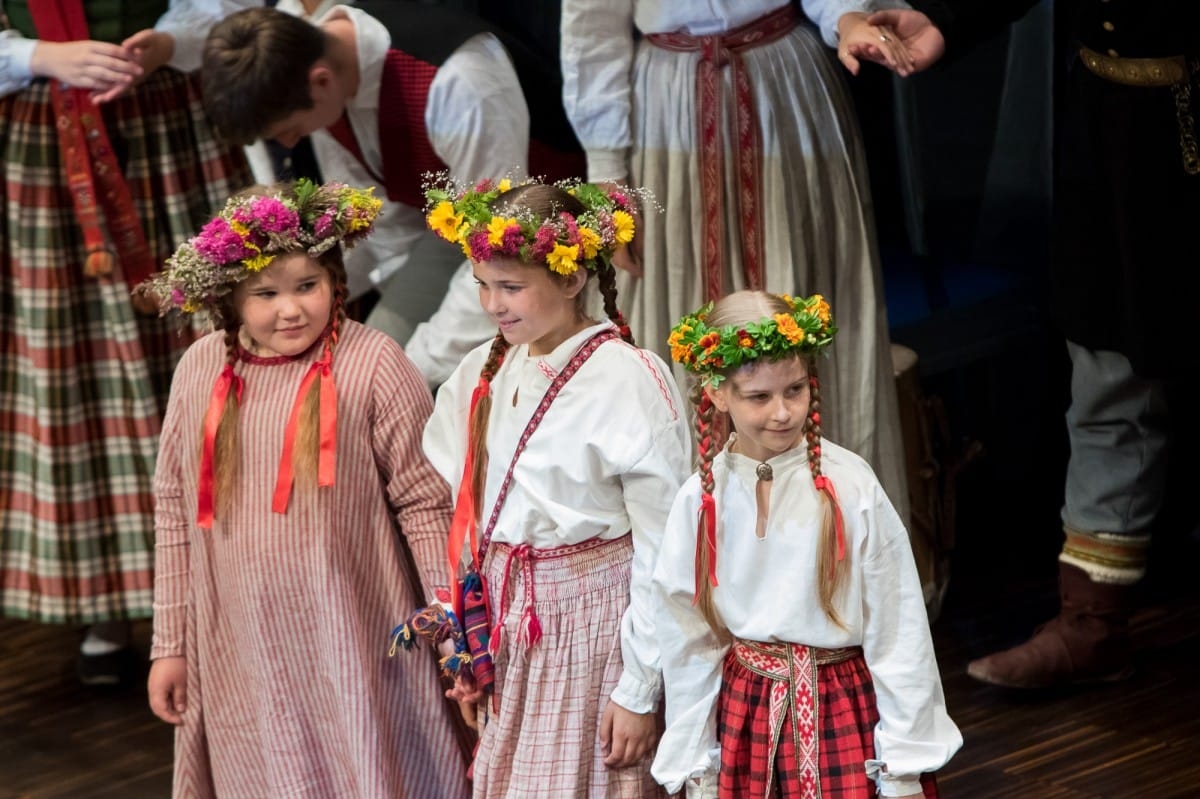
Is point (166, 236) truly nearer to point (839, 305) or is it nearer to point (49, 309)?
point (49, 309)

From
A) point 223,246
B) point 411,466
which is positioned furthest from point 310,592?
point 223,246

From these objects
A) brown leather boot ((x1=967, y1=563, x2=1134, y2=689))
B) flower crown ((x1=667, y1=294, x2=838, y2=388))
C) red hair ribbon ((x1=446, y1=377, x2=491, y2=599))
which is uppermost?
flower crown ((x1=667, y1=294, x2=838, y2=388))

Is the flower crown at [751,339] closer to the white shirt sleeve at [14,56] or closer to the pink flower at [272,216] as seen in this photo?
the pink flower at [272,216]

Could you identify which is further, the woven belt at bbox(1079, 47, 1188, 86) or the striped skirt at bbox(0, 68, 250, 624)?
the striped skirt at bbox(0, 68, 250, 624)

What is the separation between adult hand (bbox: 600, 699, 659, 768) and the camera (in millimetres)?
2957

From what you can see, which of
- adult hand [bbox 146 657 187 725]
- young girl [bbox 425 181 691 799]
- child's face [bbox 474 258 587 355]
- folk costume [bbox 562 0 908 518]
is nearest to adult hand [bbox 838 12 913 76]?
folk costume [bbox 562 0 908 518]

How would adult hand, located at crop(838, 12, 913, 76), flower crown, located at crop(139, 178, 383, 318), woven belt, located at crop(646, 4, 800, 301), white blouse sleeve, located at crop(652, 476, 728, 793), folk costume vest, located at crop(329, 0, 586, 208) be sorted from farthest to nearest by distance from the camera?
folk costume vest, located at crop(329, 0, 586, 208), woven belt, located at crop(646, 4, 800, 301), adult hand, located at crop(838, 12, 913, 76), flower crown, located at crop(139, 178, 383, 318), white blouse sleeve, located at crop(652, 476, 728, 793)

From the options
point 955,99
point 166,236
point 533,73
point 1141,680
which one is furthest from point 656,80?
point 1141,680

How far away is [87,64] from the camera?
164 inches

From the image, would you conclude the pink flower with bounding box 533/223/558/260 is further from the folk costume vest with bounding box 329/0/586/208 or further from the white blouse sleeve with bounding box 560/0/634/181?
the folk costume vest with bounding box 329/0/586/208

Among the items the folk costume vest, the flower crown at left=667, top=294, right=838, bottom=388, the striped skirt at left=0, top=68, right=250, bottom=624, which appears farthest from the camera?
the striped skirt at left=0, top=68, right=250, bottom=624

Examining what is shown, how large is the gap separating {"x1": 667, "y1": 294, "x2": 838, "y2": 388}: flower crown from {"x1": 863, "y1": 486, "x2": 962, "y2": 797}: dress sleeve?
10.2 inches

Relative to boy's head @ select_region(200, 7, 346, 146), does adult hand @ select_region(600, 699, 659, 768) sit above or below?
below

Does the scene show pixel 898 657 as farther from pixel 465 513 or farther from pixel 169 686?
pixel 169 686
